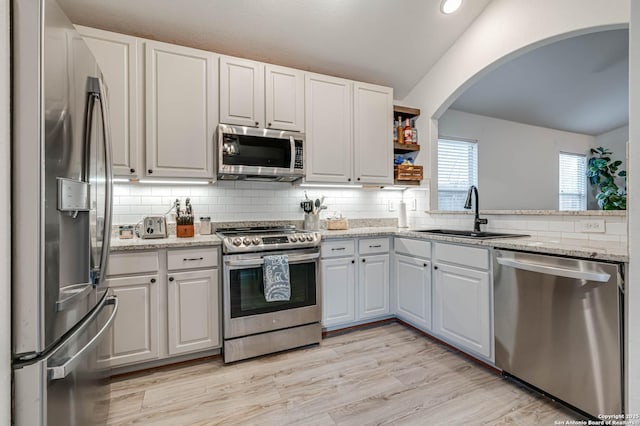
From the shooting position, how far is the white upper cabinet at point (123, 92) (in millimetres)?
2219

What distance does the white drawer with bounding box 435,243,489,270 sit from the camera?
214 centimetres

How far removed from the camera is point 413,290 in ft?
9.14

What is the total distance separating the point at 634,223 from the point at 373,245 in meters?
1.85

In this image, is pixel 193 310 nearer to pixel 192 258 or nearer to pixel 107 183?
pixel 192 258

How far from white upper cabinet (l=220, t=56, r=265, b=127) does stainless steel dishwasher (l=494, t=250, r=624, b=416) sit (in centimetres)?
224

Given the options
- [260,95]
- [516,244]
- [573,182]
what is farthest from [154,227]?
[573,182]

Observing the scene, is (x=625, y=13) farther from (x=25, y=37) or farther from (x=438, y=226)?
(x=25, y=37)

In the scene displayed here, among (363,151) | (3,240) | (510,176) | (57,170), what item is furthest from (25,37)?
(510,176)

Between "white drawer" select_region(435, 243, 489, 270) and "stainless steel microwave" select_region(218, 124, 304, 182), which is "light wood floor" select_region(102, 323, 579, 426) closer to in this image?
"white drawer" select_region(435, 243, 489, 270)

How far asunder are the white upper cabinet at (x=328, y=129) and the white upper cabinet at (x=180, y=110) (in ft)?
2.91

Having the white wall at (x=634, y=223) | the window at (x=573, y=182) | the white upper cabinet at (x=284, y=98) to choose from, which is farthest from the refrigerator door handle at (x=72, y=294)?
the window at (x=573, y=182)

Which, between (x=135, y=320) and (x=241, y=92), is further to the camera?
(x=241, y=92)

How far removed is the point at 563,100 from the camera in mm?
4188

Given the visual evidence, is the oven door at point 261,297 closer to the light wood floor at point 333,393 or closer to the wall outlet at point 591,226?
the light wood floor at point 333,393
